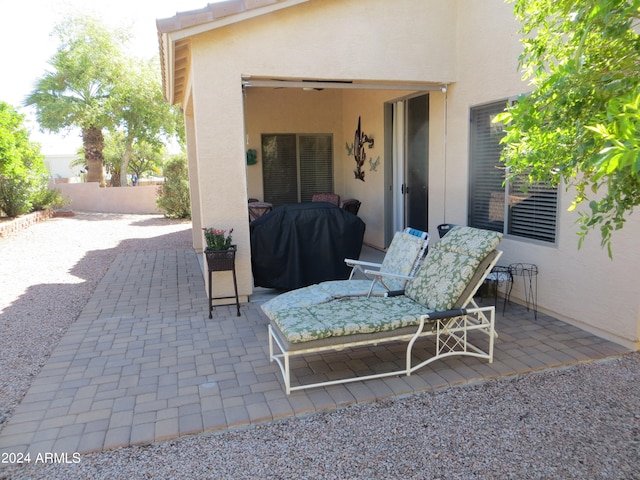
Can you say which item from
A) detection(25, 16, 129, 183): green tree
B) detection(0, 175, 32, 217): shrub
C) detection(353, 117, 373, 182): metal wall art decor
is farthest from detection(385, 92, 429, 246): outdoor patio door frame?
detection(25, 16, 129, 183): green tree

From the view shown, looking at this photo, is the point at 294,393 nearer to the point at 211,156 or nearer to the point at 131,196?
the point at 211,156

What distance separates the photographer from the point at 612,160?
1.31 m

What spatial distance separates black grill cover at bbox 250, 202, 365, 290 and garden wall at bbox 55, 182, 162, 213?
13.7 metres

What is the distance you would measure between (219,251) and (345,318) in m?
2.21

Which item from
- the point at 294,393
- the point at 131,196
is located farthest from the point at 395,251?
the point at 131,196

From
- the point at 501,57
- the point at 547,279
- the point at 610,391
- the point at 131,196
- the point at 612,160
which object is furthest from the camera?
the point at 131,196

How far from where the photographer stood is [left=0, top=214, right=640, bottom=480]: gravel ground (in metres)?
2.62

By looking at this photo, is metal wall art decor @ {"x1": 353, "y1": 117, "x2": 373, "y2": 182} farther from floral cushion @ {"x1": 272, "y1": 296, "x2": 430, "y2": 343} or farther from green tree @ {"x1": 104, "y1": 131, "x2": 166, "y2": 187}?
green tree @ {"x1": 104, "y1": 131, "x2": 166, "y2": 187}

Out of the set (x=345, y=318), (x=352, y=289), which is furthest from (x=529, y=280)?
(x=345, y=318)

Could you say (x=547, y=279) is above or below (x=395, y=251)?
below

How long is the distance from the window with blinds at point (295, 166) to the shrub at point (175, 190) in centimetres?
543

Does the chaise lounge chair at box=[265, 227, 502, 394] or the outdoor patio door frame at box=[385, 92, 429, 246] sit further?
the outdoor patio door frame at box=[385, 92, 429, 246]

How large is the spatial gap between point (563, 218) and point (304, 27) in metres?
3.54

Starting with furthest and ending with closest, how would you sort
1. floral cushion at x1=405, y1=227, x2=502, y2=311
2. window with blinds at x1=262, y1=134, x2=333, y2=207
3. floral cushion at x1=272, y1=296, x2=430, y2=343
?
window with blinds at x1=262, y1=134, x2=333, y2=207, floral cushion at x1=405, y1=227, x2=502, y2=311, floral cushion at x1=272, y1=296, x2=430, y2=343
